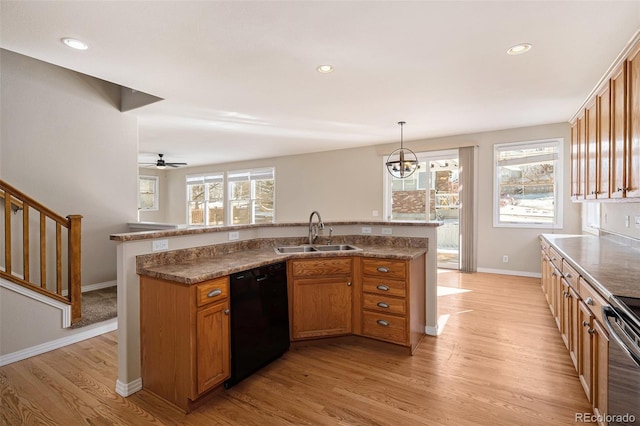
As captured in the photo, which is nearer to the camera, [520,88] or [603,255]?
[603,255]

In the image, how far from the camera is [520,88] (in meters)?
3.43

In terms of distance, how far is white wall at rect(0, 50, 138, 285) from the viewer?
11.2ft

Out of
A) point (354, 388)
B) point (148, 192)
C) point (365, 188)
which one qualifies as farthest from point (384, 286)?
point (148, 192)

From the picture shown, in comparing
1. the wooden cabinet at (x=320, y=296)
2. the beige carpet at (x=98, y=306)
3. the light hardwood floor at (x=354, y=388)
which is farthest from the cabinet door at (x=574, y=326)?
the beige carpet at (x=98, y=306)

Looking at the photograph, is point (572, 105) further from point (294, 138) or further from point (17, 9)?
point (17, 9)

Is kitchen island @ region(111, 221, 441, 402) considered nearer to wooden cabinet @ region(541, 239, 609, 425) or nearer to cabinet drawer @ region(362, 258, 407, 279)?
cabinet drawer @ region(362, 258, 407, 279)

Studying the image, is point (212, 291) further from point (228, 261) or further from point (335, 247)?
point (335, 247)

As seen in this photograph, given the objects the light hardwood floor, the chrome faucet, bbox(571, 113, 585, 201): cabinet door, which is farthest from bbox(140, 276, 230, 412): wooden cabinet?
bbox(571, 113, 585, 201): cabinet door

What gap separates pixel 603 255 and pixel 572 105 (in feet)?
8.80

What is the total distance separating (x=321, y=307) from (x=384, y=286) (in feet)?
1.99

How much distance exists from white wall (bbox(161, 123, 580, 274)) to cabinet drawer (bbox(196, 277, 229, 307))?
517 centimetres

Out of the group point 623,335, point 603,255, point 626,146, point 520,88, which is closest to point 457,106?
point 520,88

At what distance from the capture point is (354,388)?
2.14m

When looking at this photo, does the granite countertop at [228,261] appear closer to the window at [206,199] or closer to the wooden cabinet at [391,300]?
the wooden cabinet at [391,300]
